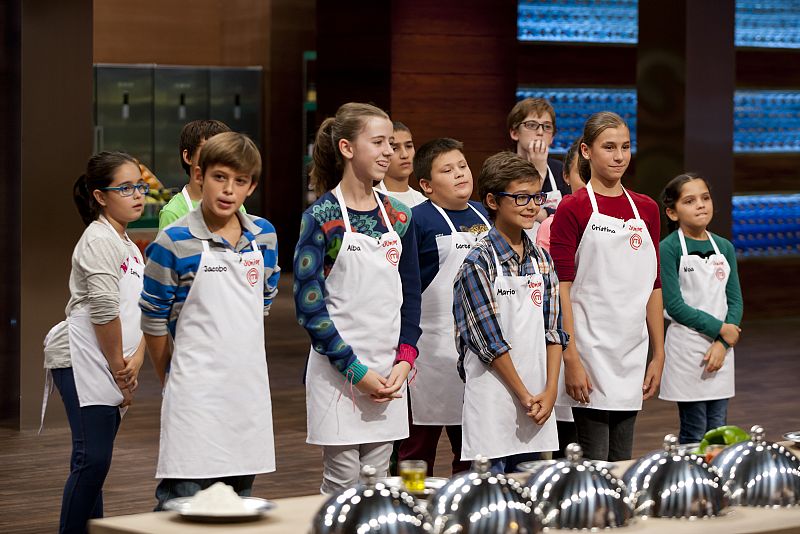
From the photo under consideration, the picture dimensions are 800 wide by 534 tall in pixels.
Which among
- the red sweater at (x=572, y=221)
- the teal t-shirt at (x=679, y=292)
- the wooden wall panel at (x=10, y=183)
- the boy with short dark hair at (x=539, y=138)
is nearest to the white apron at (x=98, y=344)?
the red sweater at (x=572, y=221)

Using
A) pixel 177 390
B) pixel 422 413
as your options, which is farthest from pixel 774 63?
pixel 177 390

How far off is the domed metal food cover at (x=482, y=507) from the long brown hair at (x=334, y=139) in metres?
1.62

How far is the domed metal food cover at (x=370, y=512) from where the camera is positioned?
2266 mm

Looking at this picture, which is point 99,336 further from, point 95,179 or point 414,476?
point 414,476

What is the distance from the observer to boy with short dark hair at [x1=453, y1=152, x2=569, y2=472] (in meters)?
3.82

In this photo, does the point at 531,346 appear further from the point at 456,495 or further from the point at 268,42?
the point at 268,42

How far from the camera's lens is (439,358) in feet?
14.2

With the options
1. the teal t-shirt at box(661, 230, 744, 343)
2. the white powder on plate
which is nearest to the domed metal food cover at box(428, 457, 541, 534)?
the white powder on plate

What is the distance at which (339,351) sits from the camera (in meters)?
3.69

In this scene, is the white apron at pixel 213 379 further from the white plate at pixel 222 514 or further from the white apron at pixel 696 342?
the white apron at pixel 696 342

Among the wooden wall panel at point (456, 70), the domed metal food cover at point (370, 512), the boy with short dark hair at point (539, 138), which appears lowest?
the domed metal food cover at point (370, 512)

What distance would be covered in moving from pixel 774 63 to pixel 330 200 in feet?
27.2

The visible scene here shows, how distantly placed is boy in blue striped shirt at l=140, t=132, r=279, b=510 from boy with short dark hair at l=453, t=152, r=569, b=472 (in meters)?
0.70

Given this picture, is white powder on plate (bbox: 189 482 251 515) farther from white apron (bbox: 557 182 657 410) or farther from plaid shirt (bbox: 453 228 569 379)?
white apron (bbox: 557 182 657 410)
